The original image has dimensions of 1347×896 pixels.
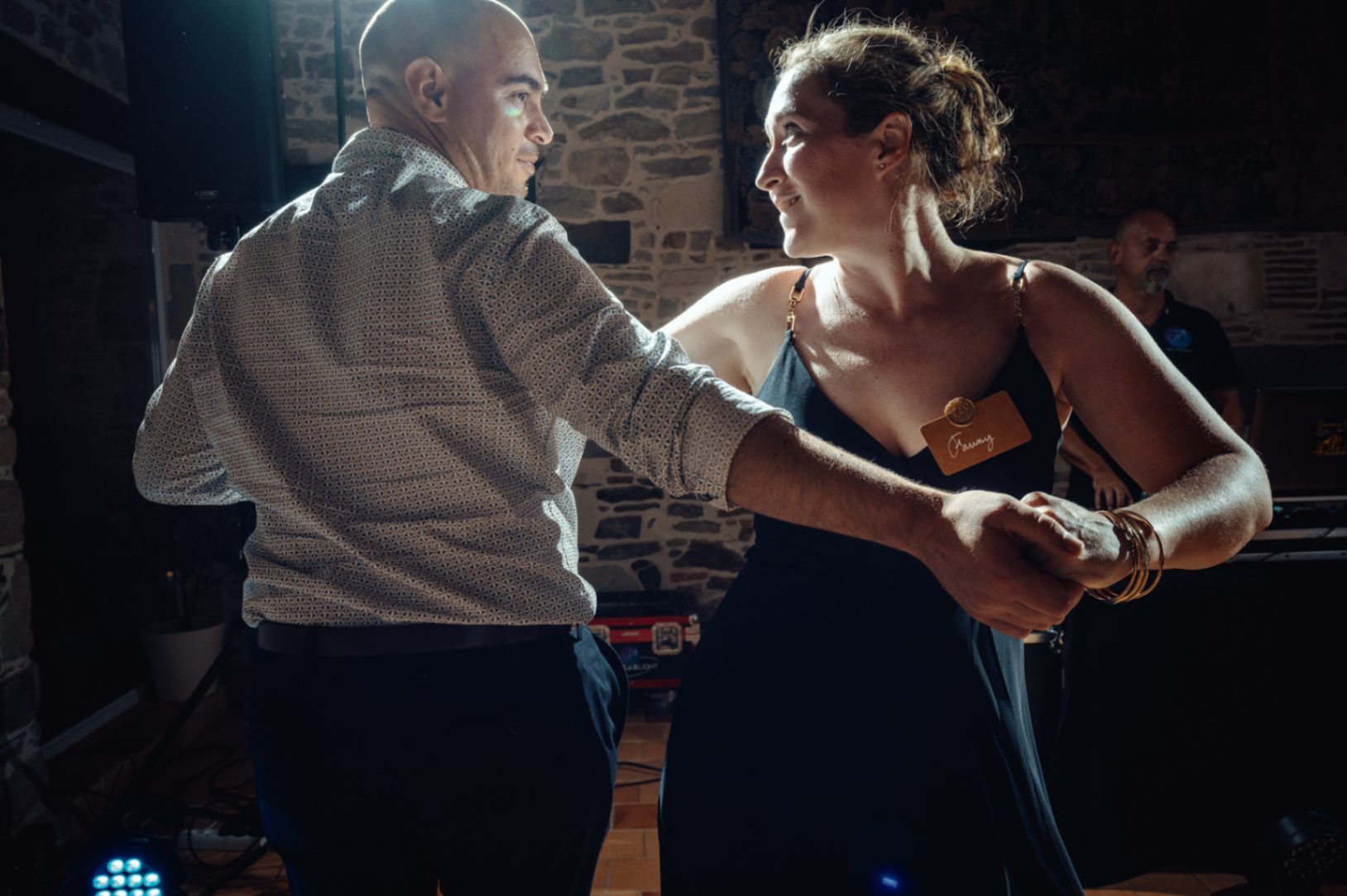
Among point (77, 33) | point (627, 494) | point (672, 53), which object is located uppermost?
point (672, 53)

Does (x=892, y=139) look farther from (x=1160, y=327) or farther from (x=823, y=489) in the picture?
(x=1160, y=327)

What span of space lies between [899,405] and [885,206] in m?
0.31

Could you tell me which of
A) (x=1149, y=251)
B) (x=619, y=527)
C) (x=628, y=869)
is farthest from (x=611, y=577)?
(x=1149, y=251)

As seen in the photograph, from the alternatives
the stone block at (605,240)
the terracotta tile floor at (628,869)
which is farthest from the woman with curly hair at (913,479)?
the stone block at (605,240)

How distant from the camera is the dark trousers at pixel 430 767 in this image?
3.34 ft

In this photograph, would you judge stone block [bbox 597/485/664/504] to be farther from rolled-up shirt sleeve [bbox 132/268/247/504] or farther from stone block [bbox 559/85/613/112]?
rolled-up shirt sleeve [bbox 132/268/247/504]

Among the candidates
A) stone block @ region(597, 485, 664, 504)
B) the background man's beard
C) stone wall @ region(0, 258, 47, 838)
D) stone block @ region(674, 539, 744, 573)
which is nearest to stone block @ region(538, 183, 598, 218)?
stone block @ region(597, 485, 664, 504)

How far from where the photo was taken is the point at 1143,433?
108cm

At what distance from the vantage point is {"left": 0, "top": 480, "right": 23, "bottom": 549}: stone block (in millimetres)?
2658

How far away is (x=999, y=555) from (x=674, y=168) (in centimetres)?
431

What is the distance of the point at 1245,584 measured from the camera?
2.49 m

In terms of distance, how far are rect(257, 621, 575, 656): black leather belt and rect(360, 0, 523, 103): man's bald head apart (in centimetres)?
74

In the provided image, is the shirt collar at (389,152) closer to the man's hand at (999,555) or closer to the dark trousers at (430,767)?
the dark trousers at (430,767)

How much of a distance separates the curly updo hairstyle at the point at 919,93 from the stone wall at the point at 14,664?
110 inches
